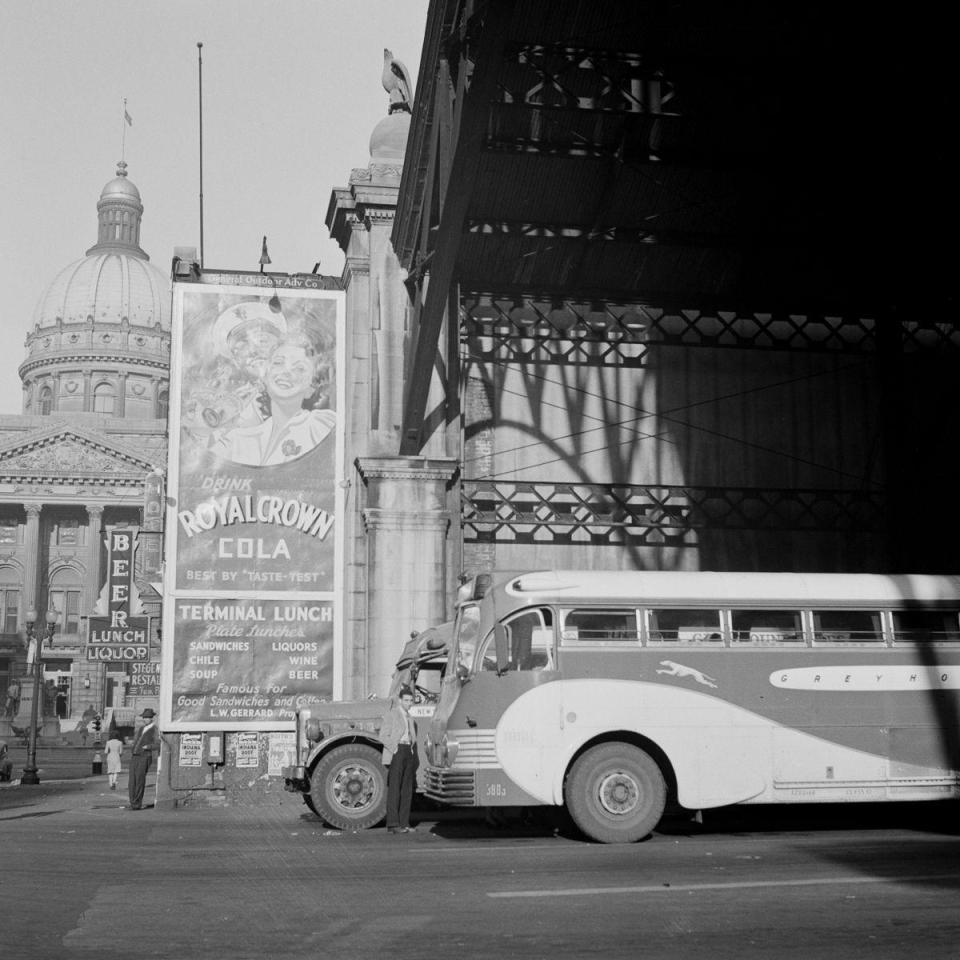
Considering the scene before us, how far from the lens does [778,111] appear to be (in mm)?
23469

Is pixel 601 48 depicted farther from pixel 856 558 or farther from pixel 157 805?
pixel 157 805

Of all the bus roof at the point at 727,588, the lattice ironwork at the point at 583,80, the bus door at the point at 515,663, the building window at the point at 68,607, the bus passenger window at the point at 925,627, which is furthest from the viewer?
the building window at the point at 68,607

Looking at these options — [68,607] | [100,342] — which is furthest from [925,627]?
[100,342]

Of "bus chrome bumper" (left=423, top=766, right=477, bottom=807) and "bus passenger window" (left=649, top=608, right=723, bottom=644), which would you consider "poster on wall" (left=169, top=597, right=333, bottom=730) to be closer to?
"bus chrome bumper" (left=423, top=766, right=477, bottom=807)

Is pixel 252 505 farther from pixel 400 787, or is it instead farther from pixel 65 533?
pixel 65 533

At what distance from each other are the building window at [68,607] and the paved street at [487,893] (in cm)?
9296

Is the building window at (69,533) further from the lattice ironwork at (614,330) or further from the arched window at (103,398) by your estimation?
the lattice ironwork at (614,330)

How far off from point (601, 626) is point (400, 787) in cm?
371

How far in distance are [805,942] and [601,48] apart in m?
16.5

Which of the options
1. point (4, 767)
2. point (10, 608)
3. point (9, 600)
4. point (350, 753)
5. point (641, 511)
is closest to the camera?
point (350, 753)

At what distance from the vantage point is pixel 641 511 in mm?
28500

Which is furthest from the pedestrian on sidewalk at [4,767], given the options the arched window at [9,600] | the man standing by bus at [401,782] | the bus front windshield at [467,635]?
the arched window at [9,600]

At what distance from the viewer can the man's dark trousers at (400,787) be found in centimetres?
1762

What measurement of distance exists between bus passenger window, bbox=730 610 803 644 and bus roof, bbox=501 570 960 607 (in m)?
0.15
